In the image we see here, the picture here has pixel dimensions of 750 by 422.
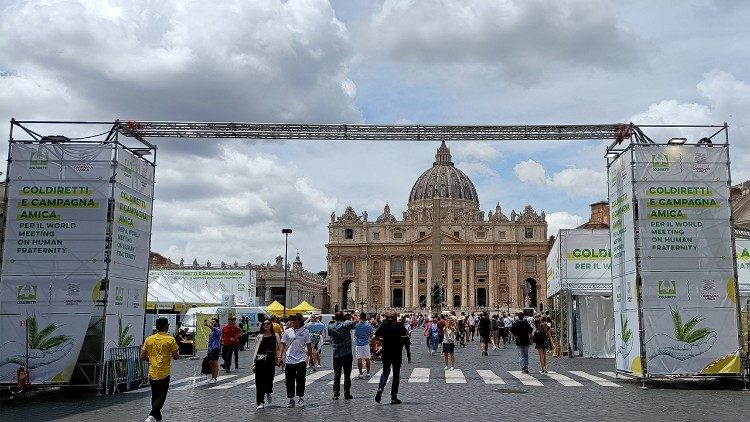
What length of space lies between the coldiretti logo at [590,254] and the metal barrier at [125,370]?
16.1 metres

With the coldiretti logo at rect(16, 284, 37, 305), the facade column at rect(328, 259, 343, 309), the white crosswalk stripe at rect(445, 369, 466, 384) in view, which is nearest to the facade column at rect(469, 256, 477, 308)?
the facade column at rect(328, 259, 343, 309)

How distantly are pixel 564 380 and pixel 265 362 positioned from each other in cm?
813

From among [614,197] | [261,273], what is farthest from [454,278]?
[614,197]

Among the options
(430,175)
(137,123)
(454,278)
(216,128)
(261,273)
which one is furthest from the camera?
(430,175)

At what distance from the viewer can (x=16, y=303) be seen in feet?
46.4

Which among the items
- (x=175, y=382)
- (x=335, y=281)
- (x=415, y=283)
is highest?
(x=335, y=281)

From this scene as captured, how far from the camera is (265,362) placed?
12094 millimetres

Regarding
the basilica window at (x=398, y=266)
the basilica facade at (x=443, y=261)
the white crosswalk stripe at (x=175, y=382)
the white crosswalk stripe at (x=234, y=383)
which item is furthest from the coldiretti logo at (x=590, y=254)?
the basilica window at (x=398, y=266)

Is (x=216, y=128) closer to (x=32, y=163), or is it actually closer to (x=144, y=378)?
(x=32, y=163)

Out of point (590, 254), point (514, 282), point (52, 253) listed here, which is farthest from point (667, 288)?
point (514, 282)

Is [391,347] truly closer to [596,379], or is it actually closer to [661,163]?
[596,379]

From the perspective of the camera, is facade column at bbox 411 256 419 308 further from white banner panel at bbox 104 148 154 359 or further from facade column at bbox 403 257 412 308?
white banner panel at bbox 104 148 154 359

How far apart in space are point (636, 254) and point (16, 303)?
1252 cm

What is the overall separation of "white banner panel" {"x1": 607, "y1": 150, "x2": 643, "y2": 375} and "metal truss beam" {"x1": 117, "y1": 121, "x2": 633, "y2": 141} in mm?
1272
